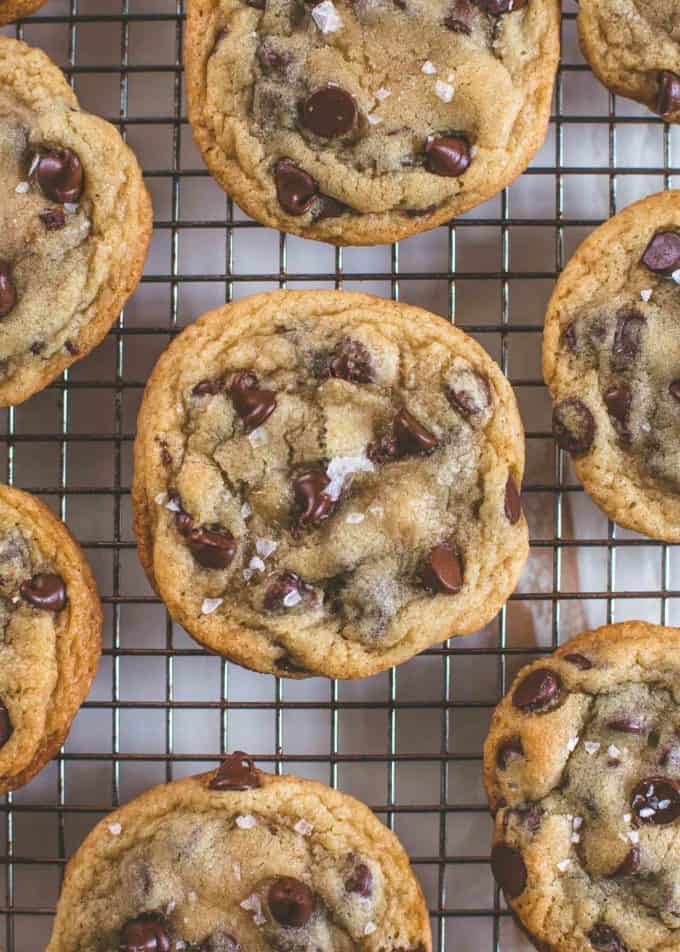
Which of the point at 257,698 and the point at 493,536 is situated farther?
the point at 257,698

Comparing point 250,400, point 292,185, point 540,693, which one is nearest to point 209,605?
point 250,400

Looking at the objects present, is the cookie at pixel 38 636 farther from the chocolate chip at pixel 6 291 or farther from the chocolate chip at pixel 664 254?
the chocolate chip at pixel 664 254

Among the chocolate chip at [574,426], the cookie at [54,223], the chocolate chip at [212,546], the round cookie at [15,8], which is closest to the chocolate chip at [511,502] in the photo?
the chocolate chip at [574,426]

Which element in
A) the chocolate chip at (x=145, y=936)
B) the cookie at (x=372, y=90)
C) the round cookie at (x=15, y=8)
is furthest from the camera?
the round cookie at (x=15, y=8)

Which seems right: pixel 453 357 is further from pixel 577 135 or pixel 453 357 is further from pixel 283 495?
pixel 577 135

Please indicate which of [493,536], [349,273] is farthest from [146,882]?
[349,273]

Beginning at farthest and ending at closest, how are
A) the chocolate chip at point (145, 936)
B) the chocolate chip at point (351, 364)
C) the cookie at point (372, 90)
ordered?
the cookie at point (372, 90) < the chocolate chip at point (351, 364) < the chocolate chip at point (145, 936)

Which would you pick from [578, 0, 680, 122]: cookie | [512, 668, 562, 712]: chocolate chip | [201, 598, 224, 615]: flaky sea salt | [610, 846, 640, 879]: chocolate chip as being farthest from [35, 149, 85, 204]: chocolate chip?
[610, 846, 640, 879]: chocolate chip
